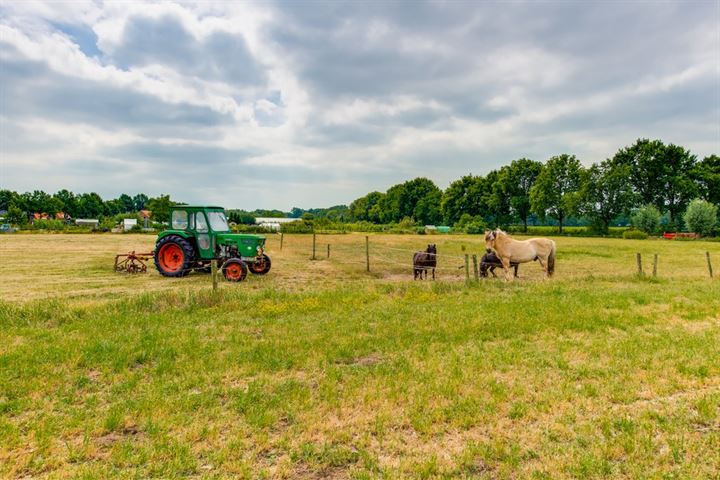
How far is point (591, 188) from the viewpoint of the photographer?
54.7 meters

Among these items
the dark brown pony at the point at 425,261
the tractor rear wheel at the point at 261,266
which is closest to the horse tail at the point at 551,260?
the dark brown pony at the point at 425,261

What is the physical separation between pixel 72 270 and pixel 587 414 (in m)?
18.5

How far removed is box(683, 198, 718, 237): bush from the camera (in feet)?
144

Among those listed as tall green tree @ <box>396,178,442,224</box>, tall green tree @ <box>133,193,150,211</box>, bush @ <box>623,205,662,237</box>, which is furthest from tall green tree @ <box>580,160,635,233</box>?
tall green tree @ <box>133,193,150,211</box>

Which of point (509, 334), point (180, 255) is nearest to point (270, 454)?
point (509, 334)

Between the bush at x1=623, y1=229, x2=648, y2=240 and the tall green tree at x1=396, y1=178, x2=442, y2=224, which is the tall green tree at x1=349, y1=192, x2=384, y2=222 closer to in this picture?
the tall green tree at x1=396, y1=178, x2=442, y2=224

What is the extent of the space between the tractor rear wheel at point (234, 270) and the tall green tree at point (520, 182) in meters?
62.9

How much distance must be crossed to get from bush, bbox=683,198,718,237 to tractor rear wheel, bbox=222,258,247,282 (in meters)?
54.0

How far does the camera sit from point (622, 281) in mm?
12781

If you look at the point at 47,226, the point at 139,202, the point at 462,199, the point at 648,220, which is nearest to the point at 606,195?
the point at 648,220

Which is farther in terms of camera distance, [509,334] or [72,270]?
[72,270]

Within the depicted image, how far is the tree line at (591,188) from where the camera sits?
Result: 5322 centimetres

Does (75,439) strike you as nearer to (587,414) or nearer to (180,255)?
(587,414)

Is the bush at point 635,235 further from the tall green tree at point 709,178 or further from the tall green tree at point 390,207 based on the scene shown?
the tall green tree at point 390,207
